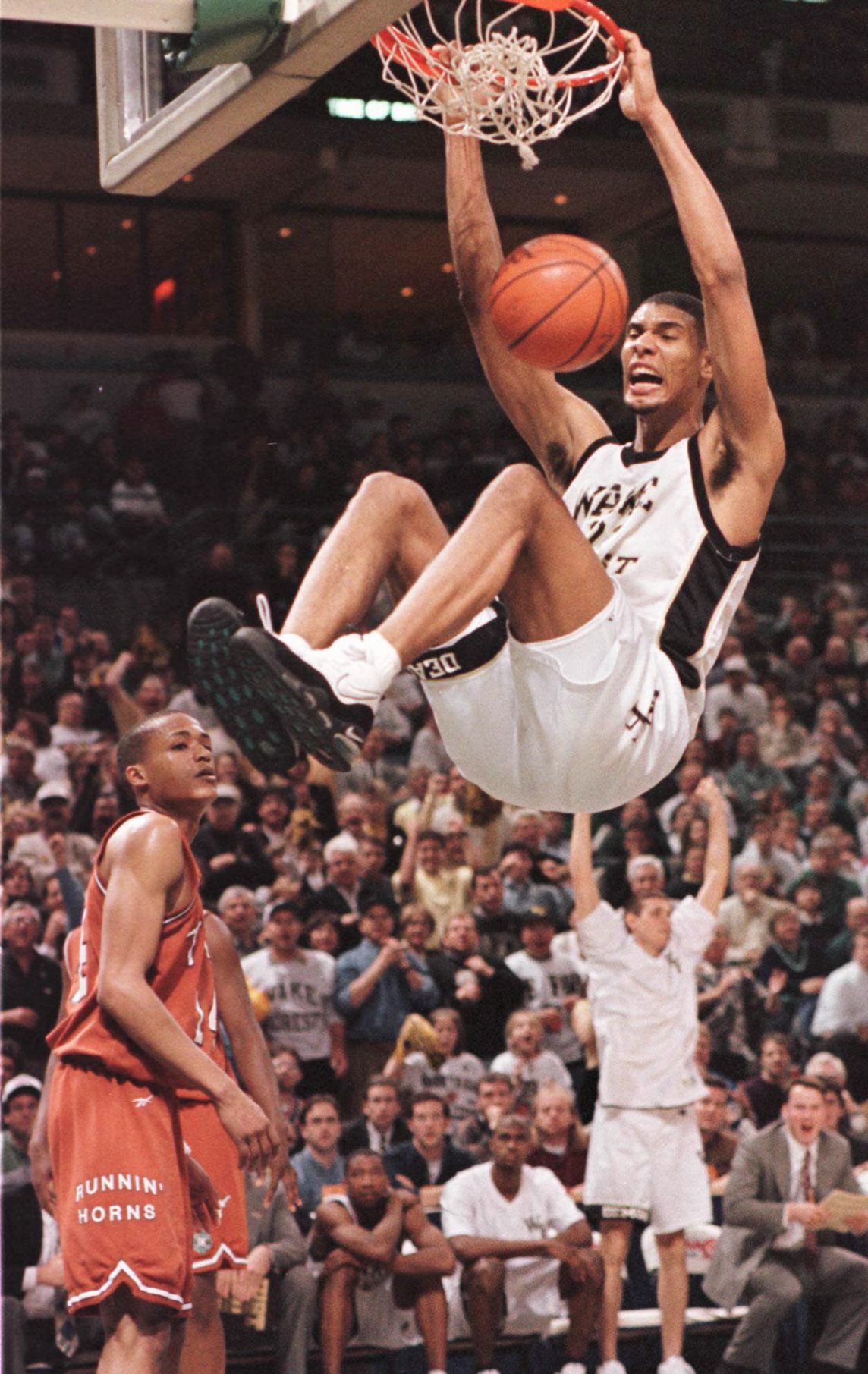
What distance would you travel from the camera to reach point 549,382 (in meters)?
5.43

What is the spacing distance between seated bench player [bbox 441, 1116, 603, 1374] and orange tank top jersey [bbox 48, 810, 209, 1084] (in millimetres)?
4070

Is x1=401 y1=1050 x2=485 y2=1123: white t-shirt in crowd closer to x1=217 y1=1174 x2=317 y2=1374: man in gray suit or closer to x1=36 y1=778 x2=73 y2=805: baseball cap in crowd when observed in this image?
x1=217 y1=1174 x2=317 y2=1374: man in gray suit

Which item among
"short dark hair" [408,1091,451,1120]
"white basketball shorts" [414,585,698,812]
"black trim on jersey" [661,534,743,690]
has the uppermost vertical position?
"black trim on jersey" [661,534,743,690]

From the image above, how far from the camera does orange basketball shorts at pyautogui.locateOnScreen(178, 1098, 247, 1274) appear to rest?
5.10m

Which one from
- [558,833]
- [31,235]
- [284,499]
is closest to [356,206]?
[31,235]

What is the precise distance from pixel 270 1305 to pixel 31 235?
1401 centimetres

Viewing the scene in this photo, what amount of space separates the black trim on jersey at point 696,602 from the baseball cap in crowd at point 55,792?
633 centimetres

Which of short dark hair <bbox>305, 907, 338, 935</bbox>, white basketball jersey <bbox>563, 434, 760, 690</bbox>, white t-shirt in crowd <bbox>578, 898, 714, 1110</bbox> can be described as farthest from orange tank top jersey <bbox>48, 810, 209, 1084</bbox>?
short dark hair <bbox>305, 907, 338, 935</bbox>

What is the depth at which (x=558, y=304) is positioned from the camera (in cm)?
471

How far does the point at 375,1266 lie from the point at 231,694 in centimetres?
495

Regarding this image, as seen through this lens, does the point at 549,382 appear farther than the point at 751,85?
No

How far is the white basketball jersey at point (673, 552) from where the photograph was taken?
4.98m

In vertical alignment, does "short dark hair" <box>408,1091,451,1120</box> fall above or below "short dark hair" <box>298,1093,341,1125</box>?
below

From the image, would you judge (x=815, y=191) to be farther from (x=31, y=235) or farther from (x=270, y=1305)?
(x=270, y=1305)
